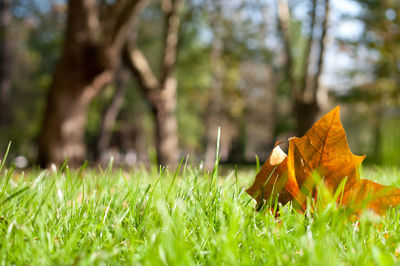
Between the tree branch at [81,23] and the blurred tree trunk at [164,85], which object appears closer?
the tree branch at [81,23]

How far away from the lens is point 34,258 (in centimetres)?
68

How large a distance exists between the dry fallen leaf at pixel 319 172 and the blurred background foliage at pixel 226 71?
30 centimetres

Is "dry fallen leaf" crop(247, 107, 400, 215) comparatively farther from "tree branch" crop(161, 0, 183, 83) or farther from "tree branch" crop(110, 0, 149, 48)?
"tree branch" crop(161, 0, 183, 83)

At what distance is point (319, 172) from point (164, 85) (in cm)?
970

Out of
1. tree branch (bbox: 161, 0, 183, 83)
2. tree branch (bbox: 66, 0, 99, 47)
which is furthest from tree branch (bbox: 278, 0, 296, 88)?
tree branch (bbox: 66, 0, 99, 47)

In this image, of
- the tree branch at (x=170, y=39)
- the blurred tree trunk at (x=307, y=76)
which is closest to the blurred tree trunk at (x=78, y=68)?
the tree branch at (x=170, y=39)

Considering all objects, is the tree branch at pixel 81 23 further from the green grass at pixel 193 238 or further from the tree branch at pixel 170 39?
the green grass at pixel 193 238

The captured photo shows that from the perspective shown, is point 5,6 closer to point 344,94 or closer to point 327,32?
point 327,32

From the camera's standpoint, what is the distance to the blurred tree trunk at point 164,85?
1023 centimetres

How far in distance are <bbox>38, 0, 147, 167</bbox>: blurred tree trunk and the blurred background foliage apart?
0.38 metres

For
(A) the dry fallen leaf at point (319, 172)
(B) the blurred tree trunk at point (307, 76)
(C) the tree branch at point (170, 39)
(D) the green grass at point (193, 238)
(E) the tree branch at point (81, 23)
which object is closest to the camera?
(D) the green grass at point (193, 238)

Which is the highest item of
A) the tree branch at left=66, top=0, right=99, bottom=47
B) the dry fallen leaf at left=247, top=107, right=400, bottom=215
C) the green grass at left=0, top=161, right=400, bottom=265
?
the tree branch at left=66, top=0, right=99, bottom=47

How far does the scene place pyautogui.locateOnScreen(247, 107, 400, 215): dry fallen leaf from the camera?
1.02 metres

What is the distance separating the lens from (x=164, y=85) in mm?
10539
